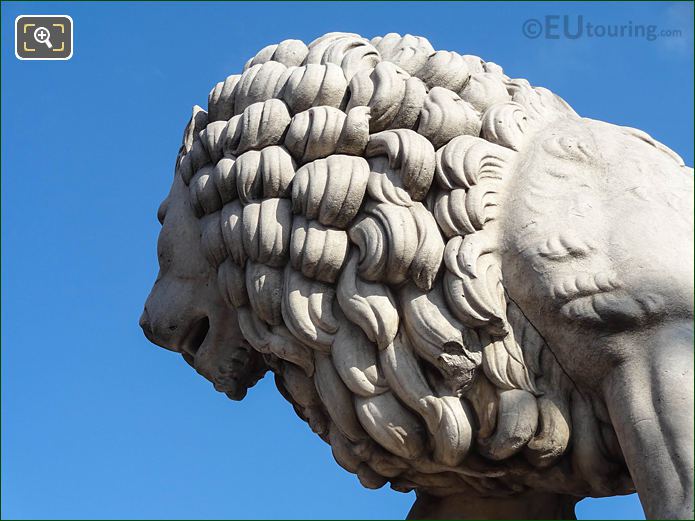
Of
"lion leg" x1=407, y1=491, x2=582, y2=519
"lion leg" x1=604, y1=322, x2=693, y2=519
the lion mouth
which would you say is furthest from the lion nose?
"lion leg" x1=604, y1=322, x2=693, y2=519

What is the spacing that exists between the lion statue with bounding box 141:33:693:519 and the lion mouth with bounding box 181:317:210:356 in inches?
12.1

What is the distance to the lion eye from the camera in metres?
5.12

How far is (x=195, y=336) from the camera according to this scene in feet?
16.5

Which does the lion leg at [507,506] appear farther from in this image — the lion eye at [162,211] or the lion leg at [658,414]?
the lion eye at [162,211]

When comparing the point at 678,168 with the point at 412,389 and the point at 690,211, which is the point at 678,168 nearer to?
the point at 690,211

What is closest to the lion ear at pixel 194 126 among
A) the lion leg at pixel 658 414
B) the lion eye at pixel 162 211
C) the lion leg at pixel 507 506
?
the lion eye at pixel 162 211

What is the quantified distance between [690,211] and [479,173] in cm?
72

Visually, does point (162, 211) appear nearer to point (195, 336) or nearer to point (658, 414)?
point (195, 336)

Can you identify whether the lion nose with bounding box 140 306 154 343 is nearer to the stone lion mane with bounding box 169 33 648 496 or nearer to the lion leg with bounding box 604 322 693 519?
the stone lion mane with bounding box 169 33 648 496

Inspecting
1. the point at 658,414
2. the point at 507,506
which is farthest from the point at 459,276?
the point at 507,506

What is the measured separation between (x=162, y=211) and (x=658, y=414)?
7.17 feet

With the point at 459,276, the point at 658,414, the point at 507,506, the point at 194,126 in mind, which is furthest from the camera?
the point at 194,126

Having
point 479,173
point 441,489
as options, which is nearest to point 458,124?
point 479,173

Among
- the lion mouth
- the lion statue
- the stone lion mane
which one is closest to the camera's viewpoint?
the lion statue
